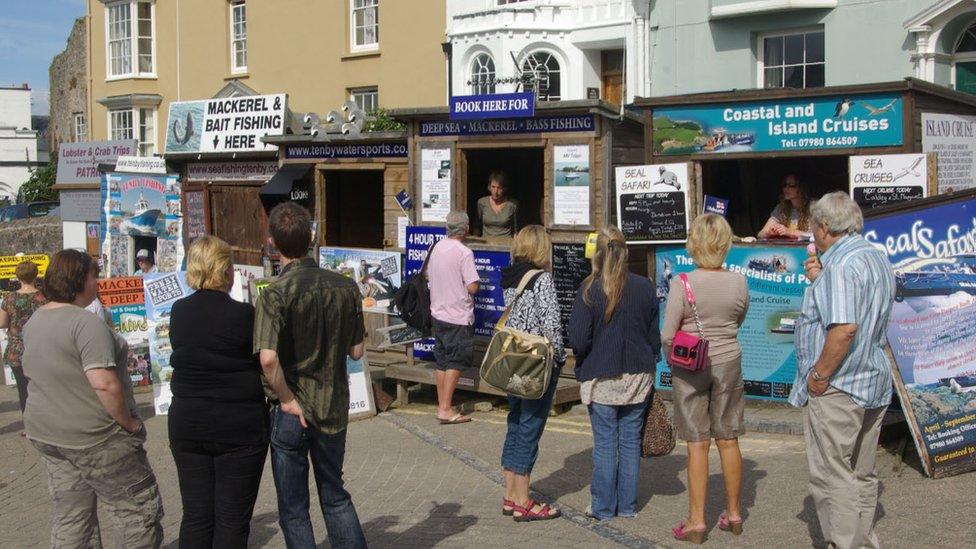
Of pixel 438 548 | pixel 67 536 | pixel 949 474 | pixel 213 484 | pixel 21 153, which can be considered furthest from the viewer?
pixel 21 153

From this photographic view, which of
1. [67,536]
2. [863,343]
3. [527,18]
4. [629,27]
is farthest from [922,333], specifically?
[527,18]

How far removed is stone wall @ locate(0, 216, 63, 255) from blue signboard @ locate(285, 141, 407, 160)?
51.5 feet

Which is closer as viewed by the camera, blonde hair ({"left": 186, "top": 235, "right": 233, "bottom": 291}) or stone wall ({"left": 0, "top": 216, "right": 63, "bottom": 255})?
blonde hair ({"left": 186, "top": 235, "right": 233, "bottom": 291})

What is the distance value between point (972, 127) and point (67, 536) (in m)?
7.85

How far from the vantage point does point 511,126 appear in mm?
11070

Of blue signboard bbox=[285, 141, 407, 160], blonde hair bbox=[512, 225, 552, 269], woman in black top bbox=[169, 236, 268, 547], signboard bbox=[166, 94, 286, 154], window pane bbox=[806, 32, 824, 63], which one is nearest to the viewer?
woman in black top bbox=[169, 236, 268, 547]

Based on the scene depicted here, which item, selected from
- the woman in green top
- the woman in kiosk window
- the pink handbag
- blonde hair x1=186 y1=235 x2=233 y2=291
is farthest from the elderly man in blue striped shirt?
the woman in green top

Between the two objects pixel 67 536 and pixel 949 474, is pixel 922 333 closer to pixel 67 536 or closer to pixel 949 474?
pixel 949 474

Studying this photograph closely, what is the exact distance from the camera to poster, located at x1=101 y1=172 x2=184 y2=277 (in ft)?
54.9

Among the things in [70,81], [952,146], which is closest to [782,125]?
[952,146]

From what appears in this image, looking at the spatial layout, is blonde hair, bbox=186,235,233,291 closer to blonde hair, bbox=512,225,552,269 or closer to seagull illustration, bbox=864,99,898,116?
blonde hair, bbox=512,225,552,269

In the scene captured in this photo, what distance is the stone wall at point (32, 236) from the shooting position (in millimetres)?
28031

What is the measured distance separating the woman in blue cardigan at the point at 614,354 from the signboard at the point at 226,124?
924cm

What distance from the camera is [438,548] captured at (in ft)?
20.9
